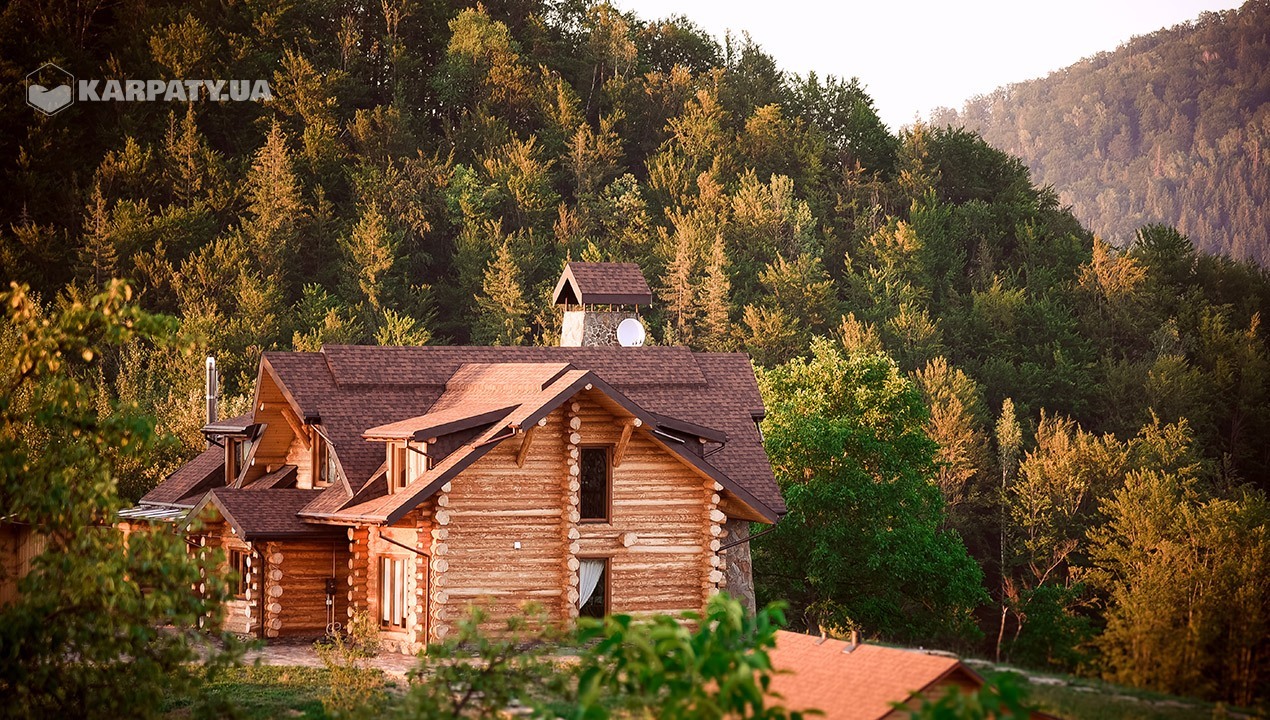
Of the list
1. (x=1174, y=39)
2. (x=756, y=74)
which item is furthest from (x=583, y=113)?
(x=1174, y=39)

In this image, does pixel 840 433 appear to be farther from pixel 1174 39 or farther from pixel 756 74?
pixel 1174 39

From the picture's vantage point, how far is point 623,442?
1362 inches

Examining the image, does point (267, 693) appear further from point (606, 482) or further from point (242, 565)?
point (242, 565)

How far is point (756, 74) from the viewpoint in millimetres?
100500

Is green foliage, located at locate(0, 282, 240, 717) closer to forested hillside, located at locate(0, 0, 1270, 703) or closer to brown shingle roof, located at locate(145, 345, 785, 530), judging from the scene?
brown shingle roof, located at locate(145, 345, 785, 530)

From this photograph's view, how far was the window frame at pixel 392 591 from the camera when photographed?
34.8 m

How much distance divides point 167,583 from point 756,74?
276 ft

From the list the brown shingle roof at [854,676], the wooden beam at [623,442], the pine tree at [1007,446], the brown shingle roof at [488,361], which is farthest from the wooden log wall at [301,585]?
the pine tree at [1007,446]

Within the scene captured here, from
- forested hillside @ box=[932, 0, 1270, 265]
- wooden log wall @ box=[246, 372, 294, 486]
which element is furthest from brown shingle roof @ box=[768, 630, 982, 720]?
forested hillside @ box=[932, 0, 1270, 265]

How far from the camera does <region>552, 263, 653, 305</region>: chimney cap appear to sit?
4434 centimetres

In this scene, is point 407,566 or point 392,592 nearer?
point 407,566

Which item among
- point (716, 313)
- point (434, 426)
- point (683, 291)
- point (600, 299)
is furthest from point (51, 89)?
point (434, 426)

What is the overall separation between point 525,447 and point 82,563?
595 inches

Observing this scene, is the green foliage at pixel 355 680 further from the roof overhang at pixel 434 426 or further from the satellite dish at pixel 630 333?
the satellite dish at pixel 630 333
